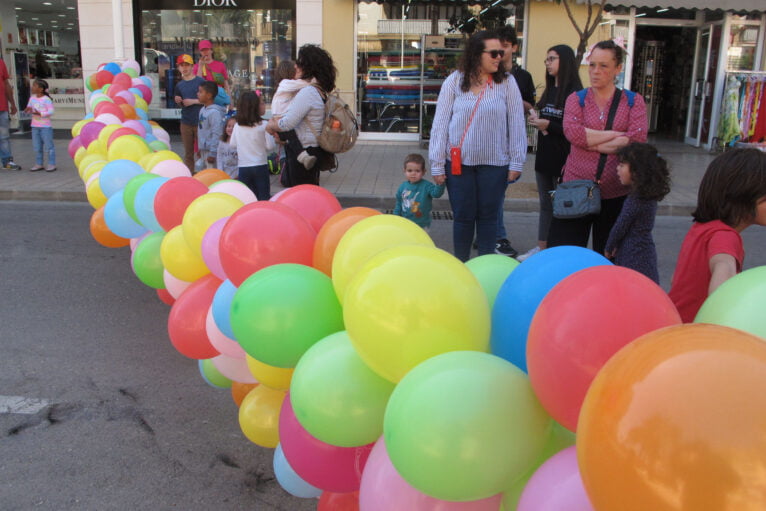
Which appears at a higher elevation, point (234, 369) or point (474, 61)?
point (474, 61)

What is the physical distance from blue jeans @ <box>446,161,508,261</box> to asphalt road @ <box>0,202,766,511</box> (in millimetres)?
1811

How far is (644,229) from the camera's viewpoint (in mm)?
3604

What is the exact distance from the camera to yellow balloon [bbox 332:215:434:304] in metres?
1.93

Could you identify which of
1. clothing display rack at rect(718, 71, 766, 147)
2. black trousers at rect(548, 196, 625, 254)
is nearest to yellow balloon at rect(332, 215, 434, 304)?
black trousers at rect(548, 196, 625, 254)

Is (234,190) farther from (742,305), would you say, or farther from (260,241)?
(742,305)

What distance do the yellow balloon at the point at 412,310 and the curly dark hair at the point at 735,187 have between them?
1459mm

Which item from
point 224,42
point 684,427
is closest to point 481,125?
point 684,427

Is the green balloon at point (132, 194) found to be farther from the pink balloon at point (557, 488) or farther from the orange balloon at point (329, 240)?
the pink balloon at point (557, 488)

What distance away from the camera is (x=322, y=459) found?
6.57 ft

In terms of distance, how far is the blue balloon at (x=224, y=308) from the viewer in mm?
→ 2380

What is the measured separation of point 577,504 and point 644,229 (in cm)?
270

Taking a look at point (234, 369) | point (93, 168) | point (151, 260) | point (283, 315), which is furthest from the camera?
point (93, 168)

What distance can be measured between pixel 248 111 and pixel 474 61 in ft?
6.78

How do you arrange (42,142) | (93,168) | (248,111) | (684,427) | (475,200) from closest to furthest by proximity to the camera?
1. (684,427)
2. (475,200)
3. (93,168)
4. (248,111)
5. (42,142)
